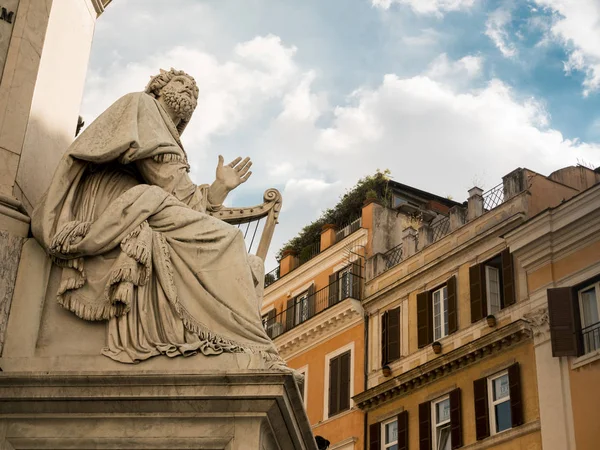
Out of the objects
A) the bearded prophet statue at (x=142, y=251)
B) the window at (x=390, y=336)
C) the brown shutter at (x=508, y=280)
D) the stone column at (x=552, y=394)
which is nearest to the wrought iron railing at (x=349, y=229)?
the window at (x=390, y=336)

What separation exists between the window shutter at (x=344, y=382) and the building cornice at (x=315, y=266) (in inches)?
151

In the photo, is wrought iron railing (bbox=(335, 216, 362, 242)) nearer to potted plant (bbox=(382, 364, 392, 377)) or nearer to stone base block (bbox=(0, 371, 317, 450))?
potted plant (bbox=(382, 364, 392, 377))

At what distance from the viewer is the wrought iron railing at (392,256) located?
130ft

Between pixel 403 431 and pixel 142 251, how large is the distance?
95.3ft

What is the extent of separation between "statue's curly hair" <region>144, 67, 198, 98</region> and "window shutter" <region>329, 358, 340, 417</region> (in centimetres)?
3133

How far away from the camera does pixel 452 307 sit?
115ft

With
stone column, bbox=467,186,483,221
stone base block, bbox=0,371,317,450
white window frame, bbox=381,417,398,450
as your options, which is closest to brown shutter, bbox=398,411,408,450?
white window frame, bbox=381,417,398,450

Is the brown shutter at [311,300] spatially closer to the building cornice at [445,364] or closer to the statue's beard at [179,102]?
the building cornice at [445,364]

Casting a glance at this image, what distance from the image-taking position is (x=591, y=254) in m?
30.0

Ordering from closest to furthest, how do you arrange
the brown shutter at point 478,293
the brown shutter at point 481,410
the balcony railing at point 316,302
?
the brown shutter at point 481,410 → the brown shutter at point 478,293 → the balcony railing at point 316,302

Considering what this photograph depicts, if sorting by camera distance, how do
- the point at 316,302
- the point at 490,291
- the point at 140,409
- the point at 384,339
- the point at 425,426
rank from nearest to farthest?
the point at 140,409 < the point at 490,291 < the point at 425,426 < the point at 384,339 < the point at 316,302

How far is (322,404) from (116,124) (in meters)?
32.7

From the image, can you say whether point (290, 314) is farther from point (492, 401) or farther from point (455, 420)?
point (492, 401)

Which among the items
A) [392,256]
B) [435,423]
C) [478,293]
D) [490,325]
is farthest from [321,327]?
[490,325]
